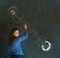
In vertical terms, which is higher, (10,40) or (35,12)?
(35,12)

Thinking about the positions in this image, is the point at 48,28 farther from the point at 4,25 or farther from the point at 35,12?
the point at 4,25

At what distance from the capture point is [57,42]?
12.7 feet

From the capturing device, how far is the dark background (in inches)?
151

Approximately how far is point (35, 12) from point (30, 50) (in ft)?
1.70

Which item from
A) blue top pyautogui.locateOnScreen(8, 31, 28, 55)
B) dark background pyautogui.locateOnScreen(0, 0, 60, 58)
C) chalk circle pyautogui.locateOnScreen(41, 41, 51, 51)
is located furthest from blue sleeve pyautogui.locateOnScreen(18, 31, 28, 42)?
chalk circle pyautogui.locateOnScreen(41, 41, 51, 51)

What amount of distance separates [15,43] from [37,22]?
468 mm

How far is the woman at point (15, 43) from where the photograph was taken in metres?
3.59

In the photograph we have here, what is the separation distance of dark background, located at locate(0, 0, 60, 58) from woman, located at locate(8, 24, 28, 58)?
0.63 ft

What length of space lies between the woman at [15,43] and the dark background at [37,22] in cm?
19

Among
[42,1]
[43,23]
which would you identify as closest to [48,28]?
[43,23]

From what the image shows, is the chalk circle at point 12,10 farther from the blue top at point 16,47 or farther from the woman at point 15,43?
the blue top at point 16,47

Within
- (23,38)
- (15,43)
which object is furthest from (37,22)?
(15,43)

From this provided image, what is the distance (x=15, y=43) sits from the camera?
3.60 m

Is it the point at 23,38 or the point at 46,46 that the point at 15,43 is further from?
the point at 46,46
